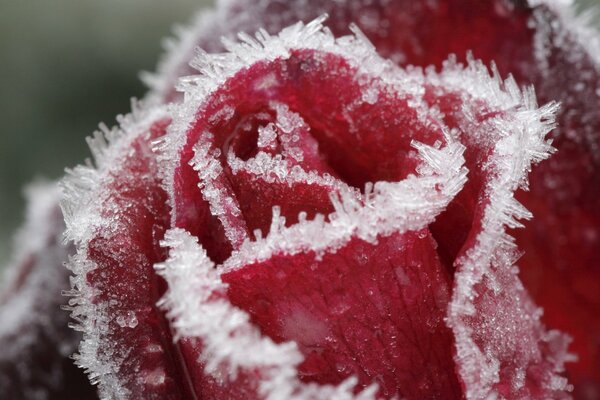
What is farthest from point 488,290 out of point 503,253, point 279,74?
point 279,74

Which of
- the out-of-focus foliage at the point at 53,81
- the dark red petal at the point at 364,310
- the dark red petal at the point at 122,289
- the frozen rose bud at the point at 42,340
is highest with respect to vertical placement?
the out-of-focus foliage at the point at 53,81

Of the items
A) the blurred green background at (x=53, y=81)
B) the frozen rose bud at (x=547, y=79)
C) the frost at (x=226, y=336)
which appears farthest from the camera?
the blurred green background at (x=53, y=81)

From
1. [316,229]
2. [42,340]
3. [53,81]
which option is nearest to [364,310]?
[316,229]

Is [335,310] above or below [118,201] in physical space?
below

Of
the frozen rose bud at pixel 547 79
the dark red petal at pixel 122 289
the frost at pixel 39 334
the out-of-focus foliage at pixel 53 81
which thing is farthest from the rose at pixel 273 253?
the out-of-focus foliage at pixel 53 81

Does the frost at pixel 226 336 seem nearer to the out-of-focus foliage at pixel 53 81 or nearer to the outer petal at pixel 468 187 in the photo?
the outer petal at pixel 468 187

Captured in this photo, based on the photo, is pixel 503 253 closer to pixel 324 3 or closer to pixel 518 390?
pixel 518 390

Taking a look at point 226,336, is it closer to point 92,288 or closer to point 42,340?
point 92,288
